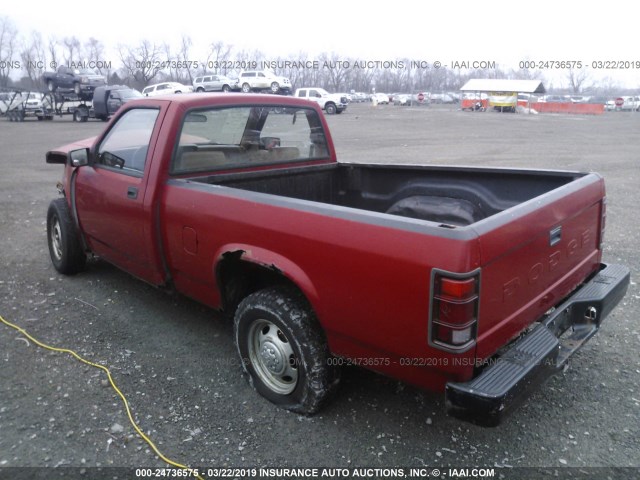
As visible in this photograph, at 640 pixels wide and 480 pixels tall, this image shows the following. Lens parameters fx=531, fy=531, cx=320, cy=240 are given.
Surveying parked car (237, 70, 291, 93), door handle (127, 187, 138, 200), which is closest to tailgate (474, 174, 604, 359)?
door handle (127, 187, 138, 200)

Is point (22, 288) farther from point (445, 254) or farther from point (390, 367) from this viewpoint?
point (445, 254)

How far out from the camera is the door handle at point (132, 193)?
3761mm

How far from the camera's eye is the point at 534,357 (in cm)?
249

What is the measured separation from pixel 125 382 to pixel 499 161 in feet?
41.2

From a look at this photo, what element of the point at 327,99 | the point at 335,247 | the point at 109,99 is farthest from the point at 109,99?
the point at 335,247

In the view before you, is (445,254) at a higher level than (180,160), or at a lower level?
lower

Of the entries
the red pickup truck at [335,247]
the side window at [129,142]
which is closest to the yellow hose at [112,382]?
the red pickup truck at [335,247]

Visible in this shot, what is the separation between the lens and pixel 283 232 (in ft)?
9.09

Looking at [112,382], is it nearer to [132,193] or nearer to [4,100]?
[132,193]

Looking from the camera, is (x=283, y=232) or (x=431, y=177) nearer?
(x=283, y=232)

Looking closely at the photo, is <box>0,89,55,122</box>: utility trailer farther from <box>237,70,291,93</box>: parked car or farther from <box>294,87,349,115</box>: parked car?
<box>294,87,349,115</box>: parked car

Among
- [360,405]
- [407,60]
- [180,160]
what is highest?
[407,60]

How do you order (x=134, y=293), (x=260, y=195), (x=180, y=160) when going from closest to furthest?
(x=260, y=195), (x=180, y=160), (x=134, y=293)

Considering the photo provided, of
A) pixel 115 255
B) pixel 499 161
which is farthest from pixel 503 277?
pixel 499 161
